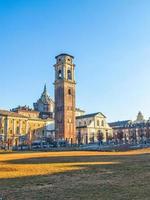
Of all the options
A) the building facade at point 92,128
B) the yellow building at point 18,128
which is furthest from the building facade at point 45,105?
the building facade at point 92,128

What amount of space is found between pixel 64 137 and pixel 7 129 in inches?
991

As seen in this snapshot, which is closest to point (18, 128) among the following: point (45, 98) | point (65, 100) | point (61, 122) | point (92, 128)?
point (61, 122)

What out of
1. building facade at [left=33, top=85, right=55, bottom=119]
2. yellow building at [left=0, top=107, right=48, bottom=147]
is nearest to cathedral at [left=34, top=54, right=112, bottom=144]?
yellow building at [left=0, top=107, right=48, bottom=147]

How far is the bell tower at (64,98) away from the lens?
111m

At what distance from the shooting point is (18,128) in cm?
12269

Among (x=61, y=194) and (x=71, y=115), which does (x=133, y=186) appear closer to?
(x=61, y=194)

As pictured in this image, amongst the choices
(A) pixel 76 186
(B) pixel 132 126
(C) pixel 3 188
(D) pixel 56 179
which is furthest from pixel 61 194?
(B) pixel 132 126

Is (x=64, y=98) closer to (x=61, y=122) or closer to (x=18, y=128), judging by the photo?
(x=61, y=122)

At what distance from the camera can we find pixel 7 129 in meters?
118

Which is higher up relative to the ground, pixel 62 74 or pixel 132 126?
pixel 62 74

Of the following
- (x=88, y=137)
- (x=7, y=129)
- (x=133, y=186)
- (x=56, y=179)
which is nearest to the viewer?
(x=133, y=186)

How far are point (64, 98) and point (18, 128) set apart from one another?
2601cm

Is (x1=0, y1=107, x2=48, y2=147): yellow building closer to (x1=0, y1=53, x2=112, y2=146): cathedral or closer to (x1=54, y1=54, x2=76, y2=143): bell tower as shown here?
(x1=0, y1=53, x2=112, y2=146): cathedral

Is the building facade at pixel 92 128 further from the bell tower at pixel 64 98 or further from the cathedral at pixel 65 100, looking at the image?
the bell tower at pixel 64 98
